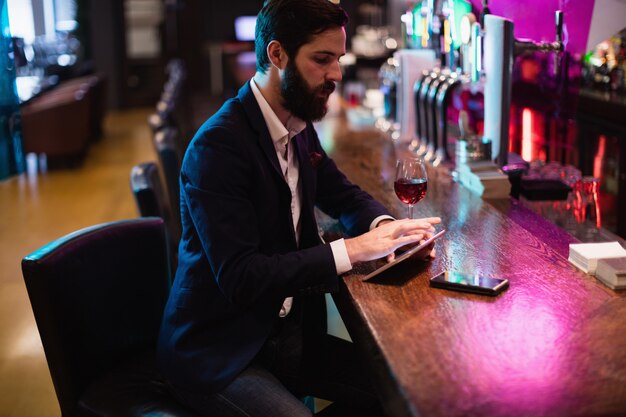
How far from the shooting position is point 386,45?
7.41 meters

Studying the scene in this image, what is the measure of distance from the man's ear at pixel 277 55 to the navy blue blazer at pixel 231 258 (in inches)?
4.5

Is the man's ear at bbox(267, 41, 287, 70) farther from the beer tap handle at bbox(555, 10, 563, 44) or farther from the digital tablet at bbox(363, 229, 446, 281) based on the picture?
the beer tap handle at bbox(555, 10, 563, 44)

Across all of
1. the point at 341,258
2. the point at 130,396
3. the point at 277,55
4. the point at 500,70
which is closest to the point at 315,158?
the point at 277,55

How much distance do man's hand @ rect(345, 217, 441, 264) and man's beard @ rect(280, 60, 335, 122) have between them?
353 mm

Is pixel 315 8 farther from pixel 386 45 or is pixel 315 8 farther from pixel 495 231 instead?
pixel 386 45

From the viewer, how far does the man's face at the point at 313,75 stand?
1.90 meters

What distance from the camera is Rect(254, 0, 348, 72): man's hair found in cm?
186

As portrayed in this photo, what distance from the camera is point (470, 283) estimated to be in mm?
1709

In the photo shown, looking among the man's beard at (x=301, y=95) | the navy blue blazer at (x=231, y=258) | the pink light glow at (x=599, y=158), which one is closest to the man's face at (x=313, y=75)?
the man's beard at (x=301, y=95)

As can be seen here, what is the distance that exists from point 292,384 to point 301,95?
2.55ft

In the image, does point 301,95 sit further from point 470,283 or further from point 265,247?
point 470,283


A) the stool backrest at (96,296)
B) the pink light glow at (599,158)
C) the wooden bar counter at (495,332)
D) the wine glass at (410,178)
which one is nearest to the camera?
the wooden bar counter at (495,332)

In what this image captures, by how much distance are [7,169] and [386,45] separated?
4307mm

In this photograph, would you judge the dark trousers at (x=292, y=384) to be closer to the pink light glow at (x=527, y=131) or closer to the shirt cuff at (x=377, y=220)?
the shirt cuff at (x=377, y=220)
